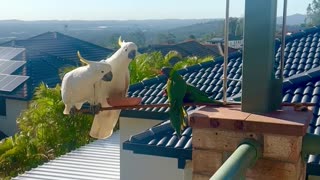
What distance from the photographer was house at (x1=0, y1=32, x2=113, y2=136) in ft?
62.8

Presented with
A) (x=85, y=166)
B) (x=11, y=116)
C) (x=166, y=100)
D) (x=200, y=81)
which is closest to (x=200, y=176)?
(x=166, y=100)

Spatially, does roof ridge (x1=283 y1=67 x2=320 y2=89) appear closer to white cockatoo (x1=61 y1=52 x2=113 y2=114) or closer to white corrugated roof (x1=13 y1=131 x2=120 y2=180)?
white corrugated roof (x1=13 y1=131 x2=120 y2=180)

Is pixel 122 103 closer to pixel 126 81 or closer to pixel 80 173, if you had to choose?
pixel 126 81

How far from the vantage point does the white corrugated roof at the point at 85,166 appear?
831 cm

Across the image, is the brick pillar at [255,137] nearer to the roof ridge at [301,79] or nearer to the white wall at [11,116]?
the roof ridge at [301,79]

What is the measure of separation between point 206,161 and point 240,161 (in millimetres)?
429

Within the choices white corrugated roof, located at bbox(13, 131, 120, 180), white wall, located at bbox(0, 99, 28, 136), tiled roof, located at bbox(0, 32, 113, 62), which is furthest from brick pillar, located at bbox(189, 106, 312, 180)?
tiled roof, located at bbox(0, 32, 113, 62)

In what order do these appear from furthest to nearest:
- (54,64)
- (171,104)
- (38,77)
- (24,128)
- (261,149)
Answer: (54,64) < (38,77) < (24,128) < (171,104) < (261,149)

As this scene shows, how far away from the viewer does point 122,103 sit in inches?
88.4

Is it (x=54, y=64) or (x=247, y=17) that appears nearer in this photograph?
(x=247, y=17)

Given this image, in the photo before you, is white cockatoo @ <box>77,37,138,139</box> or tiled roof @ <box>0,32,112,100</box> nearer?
white cockatoo @ <box>77,37,138,139</box>

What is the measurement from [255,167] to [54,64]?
22.5 m

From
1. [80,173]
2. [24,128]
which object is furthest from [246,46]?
[24,128]

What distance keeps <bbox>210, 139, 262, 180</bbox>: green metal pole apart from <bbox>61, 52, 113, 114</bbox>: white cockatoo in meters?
Result: 0.78
